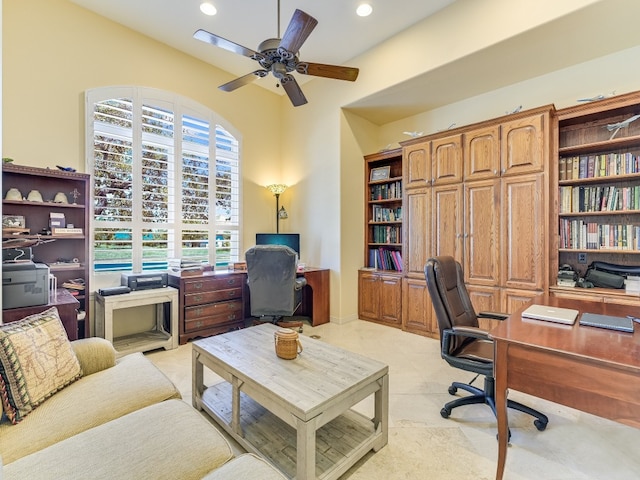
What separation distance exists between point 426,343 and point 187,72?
175 inches

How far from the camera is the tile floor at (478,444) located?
5.03 ft

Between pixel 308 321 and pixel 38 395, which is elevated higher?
pixel 38 395

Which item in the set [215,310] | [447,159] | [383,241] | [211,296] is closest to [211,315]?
[215,310]

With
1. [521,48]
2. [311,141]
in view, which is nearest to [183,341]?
[311,141]

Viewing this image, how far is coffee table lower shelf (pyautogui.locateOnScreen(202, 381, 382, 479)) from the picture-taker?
1.52 m

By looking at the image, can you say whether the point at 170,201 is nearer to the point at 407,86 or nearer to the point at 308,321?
the point at 308,321

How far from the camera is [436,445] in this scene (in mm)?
1740

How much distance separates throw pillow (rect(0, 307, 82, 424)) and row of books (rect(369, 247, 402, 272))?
11.2 ft

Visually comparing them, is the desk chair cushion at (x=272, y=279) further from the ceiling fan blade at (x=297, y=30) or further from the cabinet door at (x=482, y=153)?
the cabinet door at (x=482, y=153)

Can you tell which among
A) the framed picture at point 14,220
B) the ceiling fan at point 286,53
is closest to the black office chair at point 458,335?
the ceiling fan at point 286,53

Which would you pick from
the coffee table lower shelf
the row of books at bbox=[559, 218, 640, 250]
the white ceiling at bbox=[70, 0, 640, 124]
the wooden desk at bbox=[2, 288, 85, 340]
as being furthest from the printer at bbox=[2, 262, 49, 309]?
the row of books at bbox=[559, 218, 640, 250]

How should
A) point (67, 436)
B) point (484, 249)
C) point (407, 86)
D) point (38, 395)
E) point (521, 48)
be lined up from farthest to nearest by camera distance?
point (407, 86) < point (484, 249) < point (521, 48) < point (38, 395) < point (67, 436)

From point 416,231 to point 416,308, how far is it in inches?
37.2

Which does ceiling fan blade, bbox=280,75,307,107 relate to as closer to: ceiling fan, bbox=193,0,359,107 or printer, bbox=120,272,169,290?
ceiling fan, bbox=193,0,359,107
